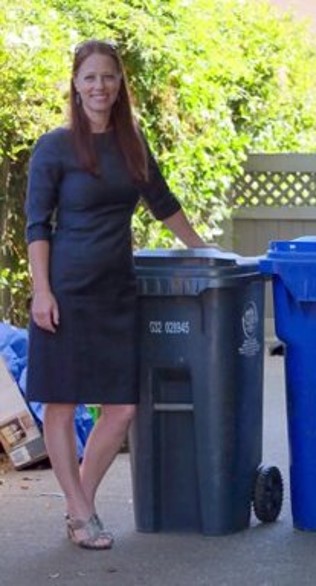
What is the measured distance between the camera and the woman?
19.1 ft

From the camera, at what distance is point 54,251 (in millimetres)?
5871

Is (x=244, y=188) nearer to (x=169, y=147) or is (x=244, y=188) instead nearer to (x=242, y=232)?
(x=242, y=232)

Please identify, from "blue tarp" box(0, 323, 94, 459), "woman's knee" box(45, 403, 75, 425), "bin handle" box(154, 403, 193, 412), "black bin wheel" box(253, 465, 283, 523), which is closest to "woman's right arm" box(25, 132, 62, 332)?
"woman's knee" box(45, 403, 75, 425)

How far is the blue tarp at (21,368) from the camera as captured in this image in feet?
24.3

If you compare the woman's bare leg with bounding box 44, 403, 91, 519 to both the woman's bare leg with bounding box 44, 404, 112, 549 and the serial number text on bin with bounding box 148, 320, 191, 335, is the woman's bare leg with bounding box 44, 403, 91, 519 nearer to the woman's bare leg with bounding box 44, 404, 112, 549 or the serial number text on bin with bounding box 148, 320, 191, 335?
the woman's bare leg with bounding box 44, 404, 112, 549

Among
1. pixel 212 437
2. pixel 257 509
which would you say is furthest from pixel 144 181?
pixel 257 509

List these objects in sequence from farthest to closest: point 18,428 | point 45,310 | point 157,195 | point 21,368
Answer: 1. point 21,368
2. point 18,428
3. point 157,195
4. point 45,310

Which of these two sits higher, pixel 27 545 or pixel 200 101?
pixel 200 101

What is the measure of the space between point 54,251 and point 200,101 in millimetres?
5199

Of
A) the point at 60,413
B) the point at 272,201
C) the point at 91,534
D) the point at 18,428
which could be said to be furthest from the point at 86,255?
the point at 272,201

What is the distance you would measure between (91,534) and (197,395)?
0.70 metres

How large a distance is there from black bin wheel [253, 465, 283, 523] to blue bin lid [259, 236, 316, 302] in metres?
0.80

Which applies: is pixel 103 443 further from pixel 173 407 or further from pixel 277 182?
pixel 277 182

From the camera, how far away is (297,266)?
6.03 m
